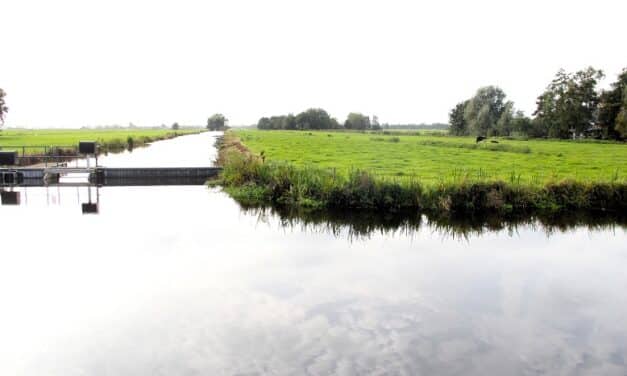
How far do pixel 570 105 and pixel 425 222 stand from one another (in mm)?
65510

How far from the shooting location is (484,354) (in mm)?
6289

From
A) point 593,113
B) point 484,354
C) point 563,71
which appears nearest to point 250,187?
point 484,354

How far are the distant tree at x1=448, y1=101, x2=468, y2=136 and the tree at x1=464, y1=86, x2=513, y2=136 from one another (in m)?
1.45

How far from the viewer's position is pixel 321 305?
7.91 metres

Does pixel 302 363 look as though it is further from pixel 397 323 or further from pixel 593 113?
pixel 593 113

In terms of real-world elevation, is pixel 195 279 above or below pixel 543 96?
below

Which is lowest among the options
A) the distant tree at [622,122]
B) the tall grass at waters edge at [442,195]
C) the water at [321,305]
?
the water at [321,305]

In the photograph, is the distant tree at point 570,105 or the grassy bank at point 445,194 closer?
the grassy bank at point 445,194

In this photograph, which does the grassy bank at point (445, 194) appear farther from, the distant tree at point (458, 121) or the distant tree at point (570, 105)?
the distant tree at point (458, 121)

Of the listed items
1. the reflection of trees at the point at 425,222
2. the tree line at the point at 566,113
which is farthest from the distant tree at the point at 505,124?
the reflection of trees at the point at 425,222

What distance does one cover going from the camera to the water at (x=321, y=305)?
604 centimetres

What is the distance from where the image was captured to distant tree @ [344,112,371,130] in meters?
150

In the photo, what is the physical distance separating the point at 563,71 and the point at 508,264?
74520 mm

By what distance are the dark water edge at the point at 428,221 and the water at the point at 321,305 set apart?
1.19 feet
